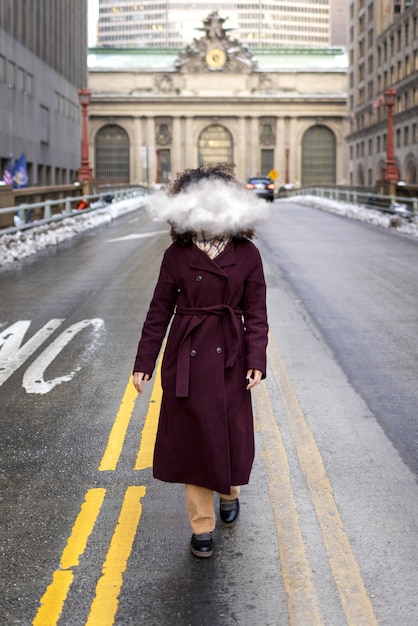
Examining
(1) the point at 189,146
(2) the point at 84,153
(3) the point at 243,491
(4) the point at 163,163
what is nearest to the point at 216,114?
(1) the point at 189,146

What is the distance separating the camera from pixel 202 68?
107 m

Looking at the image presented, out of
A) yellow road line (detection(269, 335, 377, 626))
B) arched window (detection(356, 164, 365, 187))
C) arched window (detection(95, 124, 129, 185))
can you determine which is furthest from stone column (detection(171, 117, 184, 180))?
yellow road line (detection(269, 335, 377, 626))

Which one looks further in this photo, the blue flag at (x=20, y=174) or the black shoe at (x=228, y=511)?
the blue flag at (x=20, y=174)

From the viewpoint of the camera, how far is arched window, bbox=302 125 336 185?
109 m

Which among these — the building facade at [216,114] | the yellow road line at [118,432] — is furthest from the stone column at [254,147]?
the yellow road line at [118,432]

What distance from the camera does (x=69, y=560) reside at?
4121 millimetres

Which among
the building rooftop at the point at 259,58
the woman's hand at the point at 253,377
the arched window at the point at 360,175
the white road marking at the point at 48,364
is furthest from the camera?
the building rooftop at the point at 259,58

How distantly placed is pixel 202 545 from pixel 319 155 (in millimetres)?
108279

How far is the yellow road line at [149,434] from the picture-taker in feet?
18.3

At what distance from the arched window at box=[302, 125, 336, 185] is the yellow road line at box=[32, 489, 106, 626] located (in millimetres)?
106151

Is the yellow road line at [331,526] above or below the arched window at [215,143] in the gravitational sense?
below

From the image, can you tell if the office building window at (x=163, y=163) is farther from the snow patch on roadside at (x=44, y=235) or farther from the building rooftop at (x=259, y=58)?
the snow patch on roadside at (x=44, y=235)

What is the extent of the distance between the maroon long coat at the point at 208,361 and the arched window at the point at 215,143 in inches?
4164

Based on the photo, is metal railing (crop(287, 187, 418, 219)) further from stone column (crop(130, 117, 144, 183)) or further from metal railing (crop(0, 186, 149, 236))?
stone column (crop(130, 117, 144, 183))
